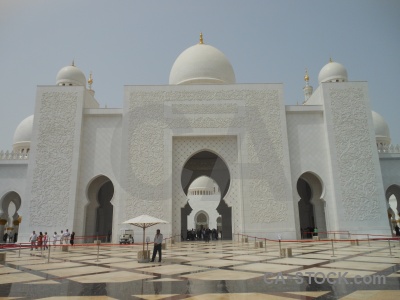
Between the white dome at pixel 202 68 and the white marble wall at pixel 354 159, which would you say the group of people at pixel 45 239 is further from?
the white marble wall at pixel 354 159

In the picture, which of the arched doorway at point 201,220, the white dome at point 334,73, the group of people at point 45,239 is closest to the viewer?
the group of people at point 45,239

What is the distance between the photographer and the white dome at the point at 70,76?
537 inches

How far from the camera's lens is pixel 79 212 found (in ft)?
34.1

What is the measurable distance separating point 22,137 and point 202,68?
10.6 metres

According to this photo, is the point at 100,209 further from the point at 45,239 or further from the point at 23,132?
the point at 23,132

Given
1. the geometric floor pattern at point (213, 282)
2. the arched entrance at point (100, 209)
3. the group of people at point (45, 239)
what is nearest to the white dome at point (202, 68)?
the arched entrance at point (100, 209)

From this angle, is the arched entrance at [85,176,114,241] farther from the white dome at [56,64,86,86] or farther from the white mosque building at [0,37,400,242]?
the white dome at [56,64,86,86]

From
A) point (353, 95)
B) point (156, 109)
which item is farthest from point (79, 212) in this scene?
point (353, 95)

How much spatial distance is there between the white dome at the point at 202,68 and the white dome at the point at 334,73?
14.2 feet

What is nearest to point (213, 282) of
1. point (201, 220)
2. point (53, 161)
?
point (53, 161)

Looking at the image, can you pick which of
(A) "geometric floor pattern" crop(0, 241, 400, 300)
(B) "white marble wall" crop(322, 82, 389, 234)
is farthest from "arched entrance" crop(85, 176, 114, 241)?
(B) "white marble wall" crop(322, 82, 389, 234)

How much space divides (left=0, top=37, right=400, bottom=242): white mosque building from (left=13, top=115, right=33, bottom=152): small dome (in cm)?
581

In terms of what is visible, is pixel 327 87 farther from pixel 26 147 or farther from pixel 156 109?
pixel 26 147

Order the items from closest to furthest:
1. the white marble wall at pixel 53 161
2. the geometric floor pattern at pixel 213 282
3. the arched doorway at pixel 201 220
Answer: the geometric floor pattern at pixel 213 282
the white marble wall at pixel 53 161
the arched doorway at pixel 201 220
